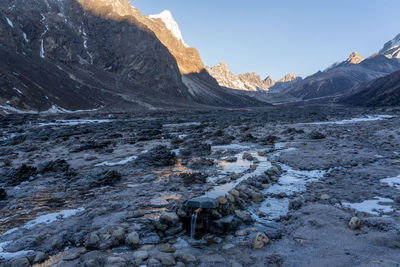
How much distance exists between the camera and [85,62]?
308ft

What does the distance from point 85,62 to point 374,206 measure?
105254mm

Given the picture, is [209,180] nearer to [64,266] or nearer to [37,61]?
[64,266]

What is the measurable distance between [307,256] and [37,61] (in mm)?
86611

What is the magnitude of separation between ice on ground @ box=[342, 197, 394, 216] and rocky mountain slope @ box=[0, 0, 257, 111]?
53.4m

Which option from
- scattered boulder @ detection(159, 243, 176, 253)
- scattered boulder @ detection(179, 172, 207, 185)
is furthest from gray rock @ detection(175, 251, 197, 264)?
scattered boulder @ detection(179, 172, 207, 185)

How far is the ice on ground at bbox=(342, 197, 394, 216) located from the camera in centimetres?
598

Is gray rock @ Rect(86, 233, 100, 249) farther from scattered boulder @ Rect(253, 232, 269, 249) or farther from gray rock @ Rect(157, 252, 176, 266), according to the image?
scattered boulder @ Rect(253, 232, 269, 249)

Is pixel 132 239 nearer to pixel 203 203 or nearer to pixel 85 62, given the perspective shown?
pixel 203 203

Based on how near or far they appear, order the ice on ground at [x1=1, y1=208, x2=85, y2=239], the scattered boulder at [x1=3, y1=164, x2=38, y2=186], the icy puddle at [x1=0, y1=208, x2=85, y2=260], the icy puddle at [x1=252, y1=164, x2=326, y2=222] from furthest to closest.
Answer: the scattered boulder at [x1=3, y1=164, x2=38, y2=186] < the icy puddle at [x1=252, y1=164, x2=326, y2=222] < the ice on ground at [x1=1, y1=208, x2=85, y2=239] < the icy puddle at [x1=0, y1=208, x2=85, y2=260]

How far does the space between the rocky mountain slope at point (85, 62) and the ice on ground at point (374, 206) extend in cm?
5340

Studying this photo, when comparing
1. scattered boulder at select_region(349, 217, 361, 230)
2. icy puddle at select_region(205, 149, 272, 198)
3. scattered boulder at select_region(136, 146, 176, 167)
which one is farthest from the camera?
scattered boulder at select_region(136, 146, 176, 167)

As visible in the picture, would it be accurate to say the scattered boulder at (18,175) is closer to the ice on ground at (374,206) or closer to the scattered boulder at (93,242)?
the scattered boulder at (93,242)

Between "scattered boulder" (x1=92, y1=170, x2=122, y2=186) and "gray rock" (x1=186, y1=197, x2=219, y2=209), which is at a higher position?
"gray rock" (x1=186, y1=197, x2=219, y2=209)

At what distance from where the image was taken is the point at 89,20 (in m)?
108
